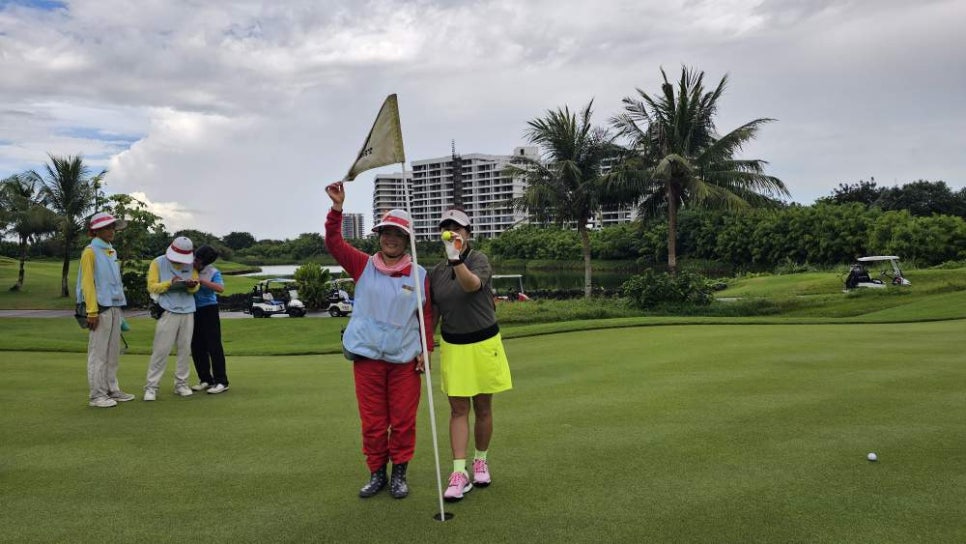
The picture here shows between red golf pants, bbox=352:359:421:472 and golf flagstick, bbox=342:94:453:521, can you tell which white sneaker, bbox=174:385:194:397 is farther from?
golf flagstick, bbox=342:94:453:521

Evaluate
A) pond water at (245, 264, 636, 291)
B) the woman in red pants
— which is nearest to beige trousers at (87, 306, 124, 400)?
the woman in red pants

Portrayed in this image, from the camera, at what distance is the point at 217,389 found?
757 centimetres

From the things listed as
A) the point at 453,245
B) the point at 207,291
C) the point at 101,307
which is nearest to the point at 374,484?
the point at 453,245

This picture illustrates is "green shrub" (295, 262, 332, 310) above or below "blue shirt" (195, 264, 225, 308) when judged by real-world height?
below

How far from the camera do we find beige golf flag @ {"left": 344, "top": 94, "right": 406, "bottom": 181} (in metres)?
4.44

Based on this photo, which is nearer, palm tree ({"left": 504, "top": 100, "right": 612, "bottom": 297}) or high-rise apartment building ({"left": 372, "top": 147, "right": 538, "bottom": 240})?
palm tree ({"left": 504, "top": 100, "right": 612, "bottom": 297})

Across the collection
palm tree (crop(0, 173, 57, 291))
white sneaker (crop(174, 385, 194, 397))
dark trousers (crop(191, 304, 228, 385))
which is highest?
palm tree (crop(0, 173, 57, 291))

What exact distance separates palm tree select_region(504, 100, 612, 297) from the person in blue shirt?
2158cm

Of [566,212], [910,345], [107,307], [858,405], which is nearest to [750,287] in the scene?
[566,212]

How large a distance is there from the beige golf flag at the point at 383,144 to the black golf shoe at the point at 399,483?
1.96 metres

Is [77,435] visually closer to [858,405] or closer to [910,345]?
[858,405]

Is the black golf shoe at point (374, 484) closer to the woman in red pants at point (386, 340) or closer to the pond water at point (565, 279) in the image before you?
the woman in red pants at point (386, 340)

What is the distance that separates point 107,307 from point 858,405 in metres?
7.56

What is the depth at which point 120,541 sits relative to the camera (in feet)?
11.4
